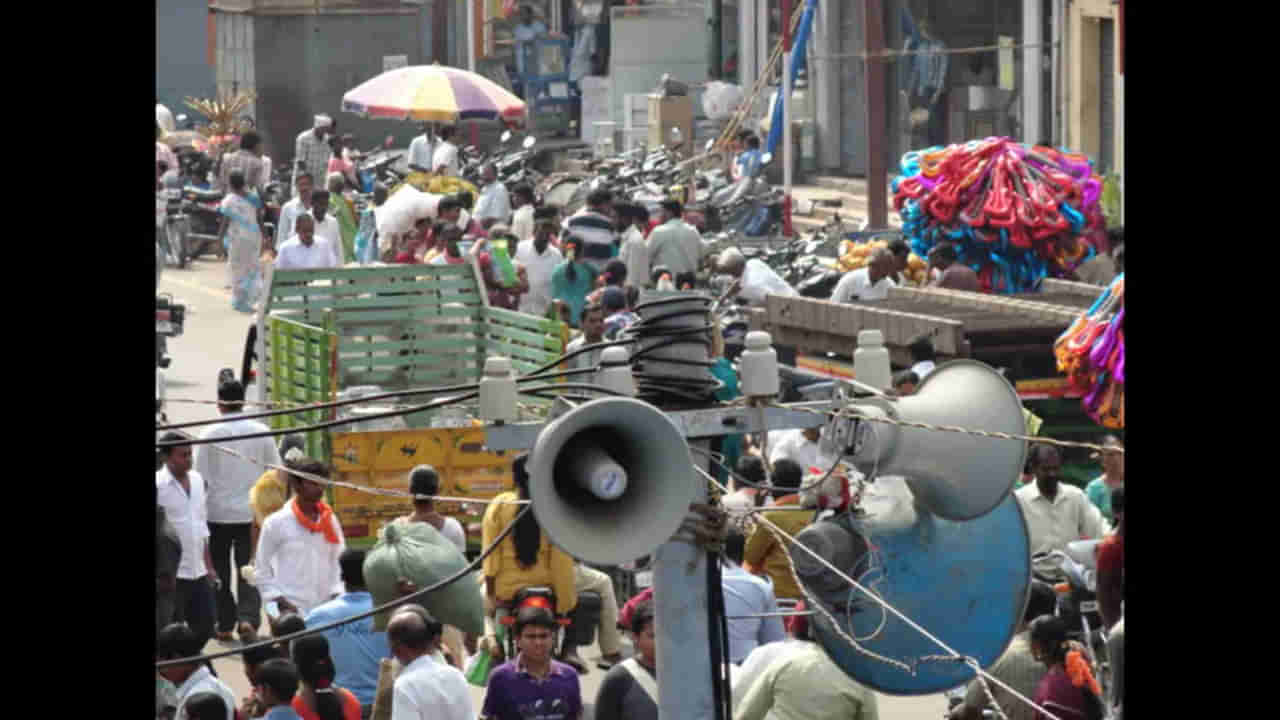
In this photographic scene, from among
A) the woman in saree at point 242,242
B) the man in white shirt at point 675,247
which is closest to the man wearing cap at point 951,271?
the man in white shirt at point 675,247

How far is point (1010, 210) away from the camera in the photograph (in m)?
15.9

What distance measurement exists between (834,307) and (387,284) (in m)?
2.96

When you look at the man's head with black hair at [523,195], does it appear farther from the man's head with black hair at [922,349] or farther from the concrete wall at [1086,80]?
the man's head with black hair at [922,349]

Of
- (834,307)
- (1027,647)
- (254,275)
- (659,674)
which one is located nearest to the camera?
(659,674)

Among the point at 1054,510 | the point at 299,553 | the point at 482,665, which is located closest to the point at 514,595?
the point at 482,665

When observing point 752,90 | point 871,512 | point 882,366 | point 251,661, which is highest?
point 752,90

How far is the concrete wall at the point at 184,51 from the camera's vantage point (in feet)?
150

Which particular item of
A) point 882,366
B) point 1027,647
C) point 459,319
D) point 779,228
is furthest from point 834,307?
point 779,228

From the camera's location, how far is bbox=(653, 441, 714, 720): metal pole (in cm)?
629

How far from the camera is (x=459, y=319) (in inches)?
597

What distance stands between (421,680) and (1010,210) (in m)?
8.58

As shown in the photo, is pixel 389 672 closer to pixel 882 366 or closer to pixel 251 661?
pixel 251 661

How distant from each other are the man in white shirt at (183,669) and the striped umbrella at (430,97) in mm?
16115
